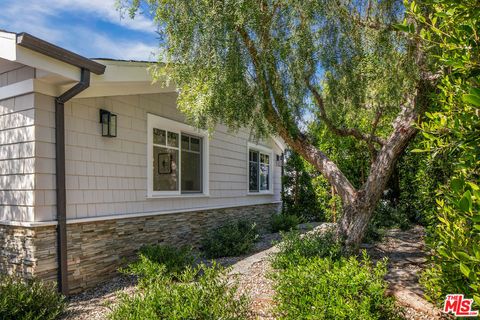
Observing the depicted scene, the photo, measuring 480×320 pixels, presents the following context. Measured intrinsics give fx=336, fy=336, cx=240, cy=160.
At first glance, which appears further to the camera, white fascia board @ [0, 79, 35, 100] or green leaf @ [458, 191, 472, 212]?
white fascia board @ [0, 79, 35, 100]

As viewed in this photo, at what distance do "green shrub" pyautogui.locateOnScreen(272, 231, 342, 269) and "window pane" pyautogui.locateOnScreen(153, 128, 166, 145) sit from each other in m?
3.23

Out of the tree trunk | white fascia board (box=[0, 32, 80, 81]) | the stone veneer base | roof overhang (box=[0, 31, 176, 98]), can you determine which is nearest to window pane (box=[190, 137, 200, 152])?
the stone veneer base

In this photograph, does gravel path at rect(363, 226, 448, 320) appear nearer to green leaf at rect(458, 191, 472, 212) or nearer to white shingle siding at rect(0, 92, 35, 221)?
green leaf at rect(458, 191, 472, 212)

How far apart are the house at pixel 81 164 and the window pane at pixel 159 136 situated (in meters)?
0.03

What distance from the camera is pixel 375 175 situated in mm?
4781

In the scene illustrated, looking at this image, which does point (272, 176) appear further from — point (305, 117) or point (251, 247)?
point (305, 117)

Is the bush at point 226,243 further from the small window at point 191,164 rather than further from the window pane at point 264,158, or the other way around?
the window pane at point 264,158

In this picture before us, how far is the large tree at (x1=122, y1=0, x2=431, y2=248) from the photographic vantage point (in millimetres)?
3867

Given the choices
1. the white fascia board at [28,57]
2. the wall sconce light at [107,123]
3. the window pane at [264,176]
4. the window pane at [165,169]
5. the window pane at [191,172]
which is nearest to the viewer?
the white fascia board at [28,57]

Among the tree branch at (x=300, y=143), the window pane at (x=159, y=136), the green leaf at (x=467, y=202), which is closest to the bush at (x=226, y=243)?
the window pane at (x=159, y=136)

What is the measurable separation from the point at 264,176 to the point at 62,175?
7.37 meters

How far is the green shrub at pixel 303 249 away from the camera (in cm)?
423

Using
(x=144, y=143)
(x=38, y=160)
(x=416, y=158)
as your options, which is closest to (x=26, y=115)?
(x=38, y=160)

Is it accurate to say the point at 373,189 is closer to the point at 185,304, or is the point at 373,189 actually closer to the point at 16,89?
the point at 185,304
